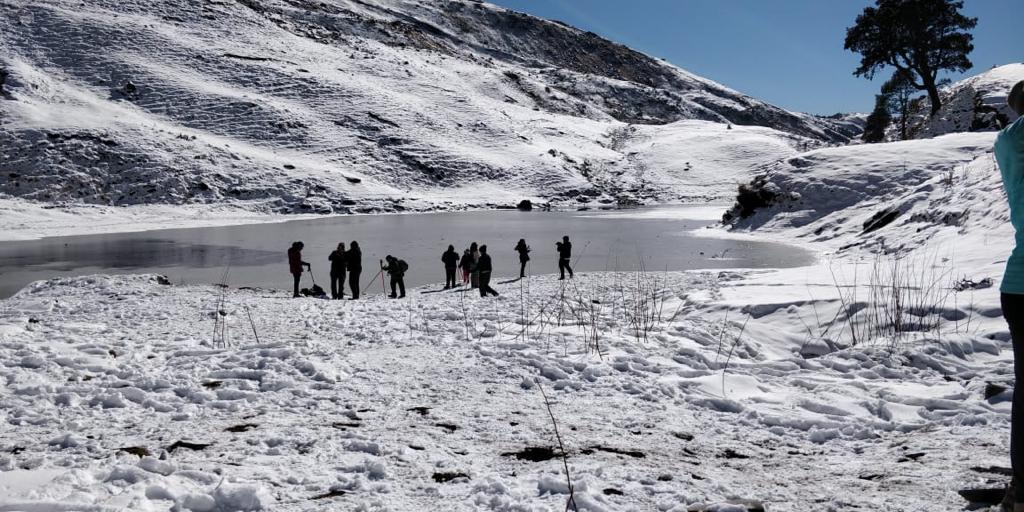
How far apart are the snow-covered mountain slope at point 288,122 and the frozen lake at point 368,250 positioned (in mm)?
16406

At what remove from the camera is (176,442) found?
15.6ft

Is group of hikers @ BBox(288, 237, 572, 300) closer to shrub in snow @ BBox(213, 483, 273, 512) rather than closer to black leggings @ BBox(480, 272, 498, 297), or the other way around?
black leggings @ BBox(480, 272, 498, 297)

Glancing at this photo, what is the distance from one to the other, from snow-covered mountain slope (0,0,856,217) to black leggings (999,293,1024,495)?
52876 millimetres

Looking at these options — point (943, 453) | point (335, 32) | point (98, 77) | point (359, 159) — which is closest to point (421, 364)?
point (943, 453)

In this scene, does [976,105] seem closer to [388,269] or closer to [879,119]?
[879,119]

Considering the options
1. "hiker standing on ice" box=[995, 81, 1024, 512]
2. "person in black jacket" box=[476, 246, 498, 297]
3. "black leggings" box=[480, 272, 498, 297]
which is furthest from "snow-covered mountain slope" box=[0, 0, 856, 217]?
"hiker standing on ice" box=[995, 81, 1024, 512]

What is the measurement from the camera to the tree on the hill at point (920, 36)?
4003cm

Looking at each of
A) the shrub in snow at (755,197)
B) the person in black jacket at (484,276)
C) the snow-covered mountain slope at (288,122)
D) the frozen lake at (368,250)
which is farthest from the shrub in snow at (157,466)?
the snow-covered mountain slope at (288,122)

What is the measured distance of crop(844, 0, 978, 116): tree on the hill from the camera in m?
40.0

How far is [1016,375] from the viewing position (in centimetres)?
286

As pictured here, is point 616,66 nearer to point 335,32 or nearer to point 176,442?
point 335,32

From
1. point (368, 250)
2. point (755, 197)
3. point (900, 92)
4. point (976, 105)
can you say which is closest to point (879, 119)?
point (900, 92)

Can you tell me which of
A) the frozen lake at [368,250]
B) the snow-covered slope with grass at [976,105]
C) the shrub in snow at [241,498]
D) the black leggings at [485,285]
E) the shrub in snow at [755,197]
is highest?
the snow-covered slope with grass at [976,105]

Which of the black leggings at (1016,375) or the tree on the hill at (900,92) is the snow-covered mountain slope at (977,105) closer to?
the tree on the hill at (900,92)
